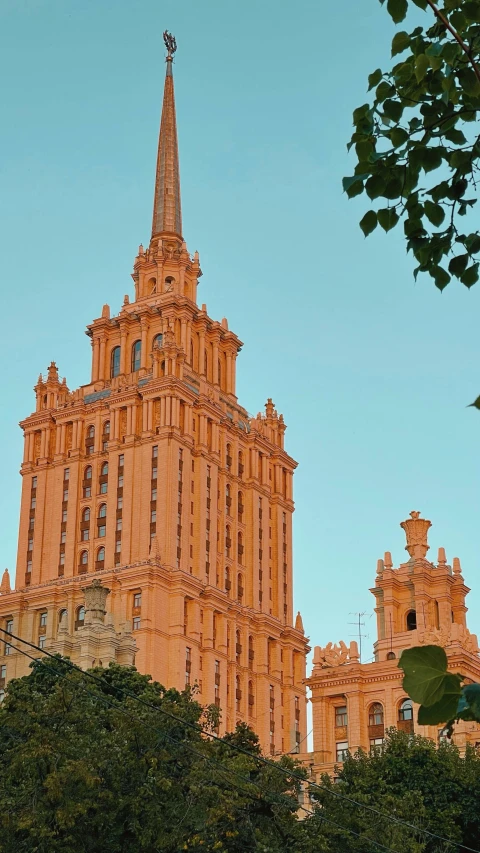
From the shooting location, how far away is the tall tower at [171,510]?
4141 inches

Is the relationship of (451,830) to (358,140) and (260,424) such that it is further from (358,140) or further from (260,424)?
(260,424)

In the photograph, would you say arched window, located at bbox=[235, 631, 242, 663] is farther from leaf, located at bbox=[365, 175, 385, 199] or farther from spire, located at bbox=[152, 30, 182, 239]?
leaf, located at bbox=[365, 175, 385, 199]

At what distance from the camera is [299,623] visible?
120 metres

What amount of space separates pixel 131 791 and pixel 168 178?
106m

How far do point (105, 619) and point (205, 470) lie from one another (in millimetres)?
28242

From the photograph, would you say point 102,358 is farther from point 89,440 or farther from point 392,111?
point 392,111

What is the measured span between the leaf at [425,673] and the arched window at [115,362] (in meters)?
114

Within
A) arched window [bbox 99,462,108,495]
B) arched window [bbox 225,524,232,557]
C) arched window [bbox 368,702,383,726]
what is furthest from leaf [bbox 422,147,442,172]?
arched window [bbox 225,524,232,557]

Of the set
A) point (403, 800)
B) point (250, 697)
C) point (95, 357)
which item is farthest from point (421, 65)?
point (95, 357)

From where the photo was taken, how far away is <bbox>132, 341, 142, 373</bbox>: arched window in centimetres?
12025

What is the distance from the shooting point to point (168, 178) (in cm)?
13562

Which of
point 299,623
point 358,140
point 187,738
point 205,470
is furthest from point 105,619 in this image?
point 358,140

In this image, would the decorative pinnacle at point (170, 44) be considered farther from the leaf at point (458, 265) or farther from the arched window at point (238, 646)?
the leaf at point (458, 265)

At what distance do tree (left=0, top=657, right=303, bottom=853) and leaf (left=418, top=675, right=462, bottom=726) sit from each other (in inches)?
1086
